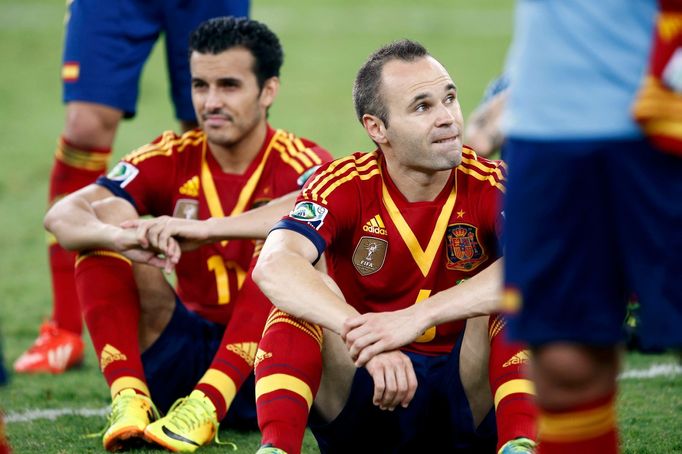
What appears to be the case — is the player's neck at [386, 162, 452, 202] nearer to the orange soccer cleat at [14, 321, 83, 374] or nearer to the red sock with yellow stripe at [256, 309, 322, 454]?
the red sock with yellow stripe at [256, 309, 322, 454]

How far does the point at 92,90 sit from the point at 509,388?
262 centimetres

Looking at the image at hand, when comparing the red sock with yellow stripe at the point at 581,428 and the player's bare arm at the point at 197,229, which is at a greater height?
the red sock with yellow stripe at the point at 581,428

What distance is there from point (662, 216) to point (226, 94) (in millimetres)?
2626

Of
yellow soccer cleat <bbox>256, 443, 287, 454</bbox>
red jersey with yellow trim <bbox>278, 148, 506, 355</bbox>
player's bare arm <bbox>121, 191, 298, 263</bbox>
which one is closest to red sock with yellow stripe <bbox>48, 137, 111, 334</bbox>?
player's bare arm <bbox>121, 191, 298, 263</bbox>

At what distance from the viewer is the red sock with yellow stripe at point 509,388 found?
344cm

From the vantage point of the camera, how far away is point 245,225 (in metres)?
4.26

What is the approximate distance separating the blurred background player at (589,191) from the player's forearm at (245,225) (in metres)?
1.91

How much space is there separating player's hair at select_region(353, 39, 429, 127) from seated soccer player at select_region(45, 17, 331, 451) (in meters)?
0.56

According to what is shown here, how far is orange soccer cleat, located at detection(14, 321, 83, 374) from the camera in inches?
207

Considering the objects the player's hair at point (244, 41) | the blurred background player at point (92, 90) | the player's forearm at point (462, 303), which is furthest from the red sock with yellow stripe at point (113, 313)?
the player's forearm at point (462, 303)

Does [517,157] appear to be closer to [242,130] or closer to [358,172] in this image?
[358,172]

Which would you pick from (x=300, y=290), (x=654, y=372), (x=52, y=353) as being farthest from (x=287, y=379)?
(x=52, y=353)

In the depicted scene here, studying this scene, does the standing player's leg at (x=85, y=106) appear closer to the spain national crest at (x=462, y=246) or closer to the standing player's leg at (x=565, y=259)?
the spain national crest at (x=462, y=246)

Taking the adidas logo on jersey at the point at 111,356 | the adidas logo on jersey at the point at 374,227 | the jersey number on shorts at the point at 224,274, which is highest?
the adidas logo on jersey at the point at 374,227
